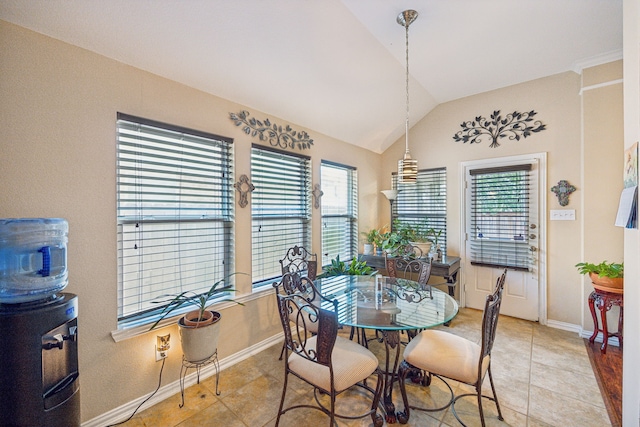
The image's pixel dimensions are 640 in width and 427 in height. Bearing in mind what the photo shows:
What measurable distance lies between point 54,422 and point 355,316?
1.65m

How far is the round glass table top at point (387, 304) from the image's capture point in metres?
1.73

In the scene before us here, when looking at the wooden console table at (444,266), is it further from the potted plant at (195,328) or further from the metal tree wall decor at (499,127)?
the potted plant at (195,328)

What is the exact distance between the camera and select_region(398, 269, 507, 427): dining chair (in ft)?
5.29

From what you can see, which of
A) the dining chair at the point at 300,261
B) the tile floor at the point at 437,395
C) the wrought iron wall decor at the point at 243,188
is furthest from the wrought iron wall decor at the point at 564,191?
the wrought iron wall decor at the point at 243,188

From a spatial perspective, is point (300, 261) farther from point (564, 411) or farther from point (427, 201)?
point (564, 411)

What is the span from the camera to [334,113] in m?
3.32

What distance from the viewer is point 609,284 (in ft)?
8.40

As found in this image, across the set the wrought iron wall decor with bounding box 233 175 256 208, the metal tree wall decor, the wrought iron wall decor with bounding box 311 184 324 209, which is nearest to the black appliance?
the wrought iron wall decor with bounding box 233 175 256 208

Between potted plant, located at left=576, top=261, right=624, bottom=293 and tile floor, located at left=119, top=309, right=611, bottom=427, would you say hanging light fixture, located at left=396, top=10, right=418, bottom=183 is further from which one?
potted plant, located at left=576, top=261, right=624, bottom=293

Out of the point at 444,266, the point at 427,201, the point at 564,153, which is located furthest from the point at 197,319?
the point at 564,153

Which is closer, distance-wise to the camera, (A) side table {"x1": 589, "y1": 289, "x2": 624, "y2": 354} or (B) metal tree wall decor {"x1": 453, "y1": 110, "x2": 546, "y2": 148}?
(A) side table {"x1": 589, "y1": 289, "x2": 624, "y2": 354}

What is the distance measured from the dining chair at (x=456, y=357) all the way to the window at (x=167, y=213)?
1.78 m

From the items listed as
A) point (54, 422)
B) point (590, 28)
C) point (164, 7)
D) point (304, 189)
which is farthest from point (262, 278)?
point (590, 28)

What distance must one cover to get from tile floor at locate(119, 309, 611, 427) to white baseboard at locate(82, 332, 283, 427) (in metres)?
0.05
